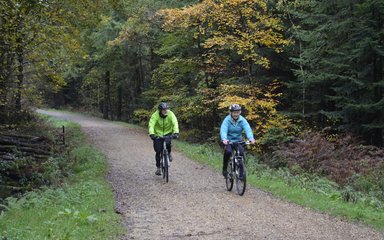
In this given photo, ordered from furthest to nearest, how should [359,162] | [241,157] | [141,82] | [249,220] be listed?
[141,82]
[359,162]
[241,157]
[249,220]

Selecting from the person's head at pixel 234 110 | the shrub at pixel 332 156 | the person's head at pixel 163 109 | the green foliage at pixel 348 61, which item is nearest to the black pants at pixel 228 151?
the person's head at pixel 234 110

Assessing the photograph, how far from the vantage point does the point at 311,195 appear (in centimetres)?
1072

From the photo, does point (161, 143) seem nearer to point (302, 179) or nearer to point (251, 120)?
point (302, 179)

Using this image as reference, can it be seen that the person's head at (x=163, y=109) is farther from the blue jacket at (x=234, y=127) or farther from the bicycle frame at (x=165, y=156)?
the blue jacket at (x=234, y=127)

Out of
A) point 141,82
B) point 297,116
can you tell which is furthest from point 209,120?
point 141,82

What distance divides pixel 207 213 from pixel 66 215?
9.09 feet

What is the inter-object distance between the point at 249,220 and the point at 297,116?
1219 centimetres

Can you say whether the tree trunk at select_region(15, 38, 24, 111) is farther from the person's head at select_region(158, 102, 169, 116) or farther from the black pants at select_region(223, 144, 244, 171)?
the black pants at select_region(223, 144, 244, 171)

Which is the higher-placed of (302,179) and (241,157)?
(241,157)

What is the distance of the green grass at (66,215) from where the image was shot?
22.2ft

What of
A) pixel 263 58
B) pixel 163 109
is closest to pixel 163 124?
pixel 163 109

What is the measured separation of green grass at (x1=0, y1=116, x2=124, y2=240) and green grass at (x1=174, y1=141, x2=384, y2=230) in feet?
13.9

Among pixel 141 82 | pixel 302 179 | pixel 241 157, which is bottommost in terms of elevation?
pixel 302 179

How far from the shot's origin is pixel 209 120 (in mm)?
28312
